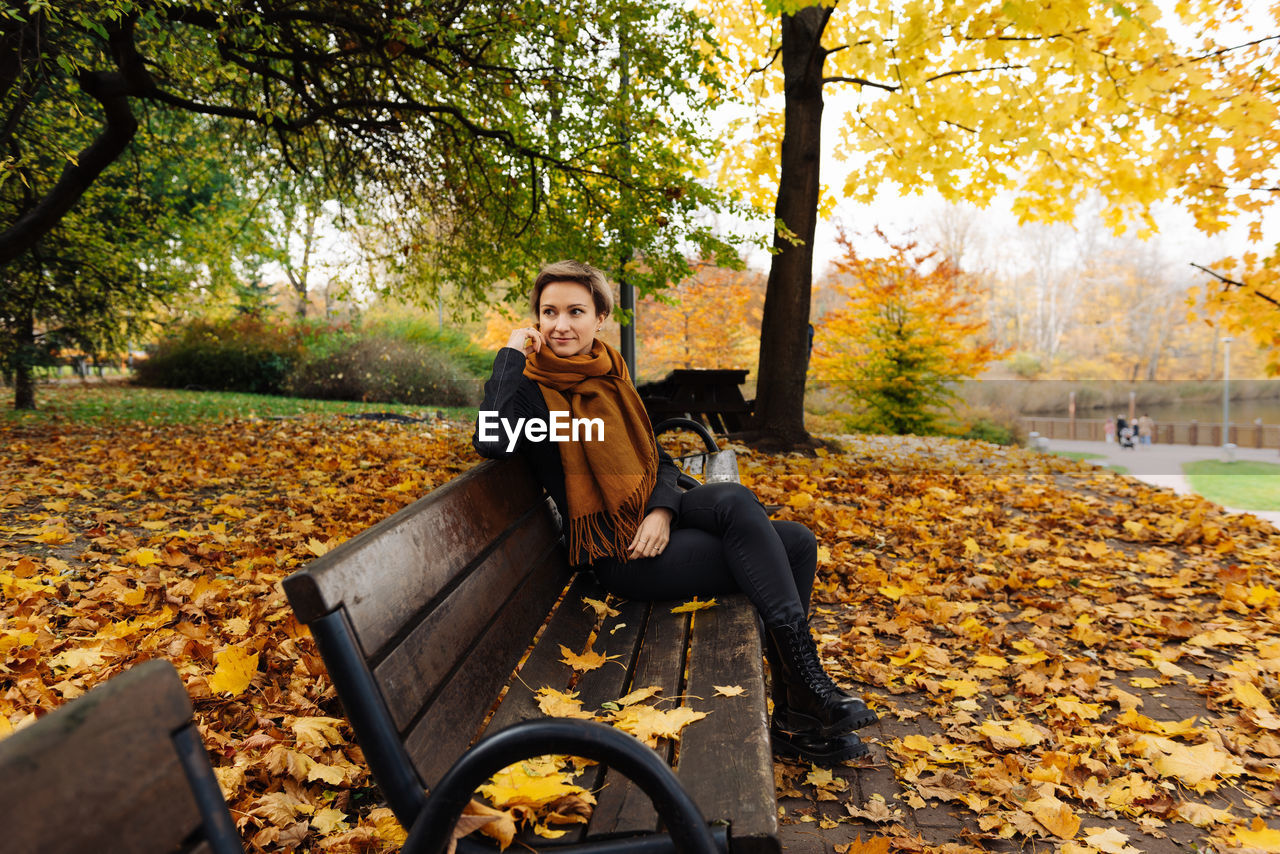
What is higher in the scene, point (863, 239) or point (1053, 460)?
point (863, 239)

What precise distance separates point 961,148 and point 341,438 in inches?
311

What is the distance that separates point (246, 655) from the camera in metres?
2.78

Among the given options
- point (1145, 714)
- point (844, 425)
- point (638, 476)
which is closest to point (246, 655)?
point (638, 476)

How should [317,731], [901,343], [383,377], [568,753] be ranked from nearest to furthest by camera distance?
[568,753] → [317,731] → [901,343] → [383,377]

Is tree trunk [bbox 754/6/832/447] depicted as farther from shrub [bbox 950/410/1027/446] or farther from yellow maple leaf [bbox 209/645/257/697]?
shrub [bbox 950/410/1027/446]

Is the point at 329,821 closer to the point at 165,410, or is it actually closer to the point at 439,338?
Result: the point at 165,410

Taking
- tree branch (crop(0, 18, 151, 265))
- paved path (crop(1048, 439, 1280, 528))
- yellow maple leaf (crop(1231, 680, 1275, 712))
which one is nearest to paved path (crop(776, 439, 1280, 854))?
yellow maple leaf (crop(1231, 680, 1275, 712))

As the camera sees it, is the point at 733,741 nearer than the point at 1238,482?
Yes

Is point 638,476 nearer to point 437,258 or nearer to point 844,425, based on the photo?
point 437,258

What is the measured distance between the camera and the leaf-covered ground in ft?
7.38

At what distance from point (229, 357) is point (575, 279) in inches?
779

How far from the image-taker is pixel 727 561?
7.91 ft

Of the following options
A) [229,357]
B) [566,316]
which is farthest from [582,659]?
[229,357]

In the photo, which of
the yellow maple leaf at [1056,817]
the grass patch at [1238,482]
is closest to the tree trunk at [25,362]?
the yellow maple leaf at [1056,817]
